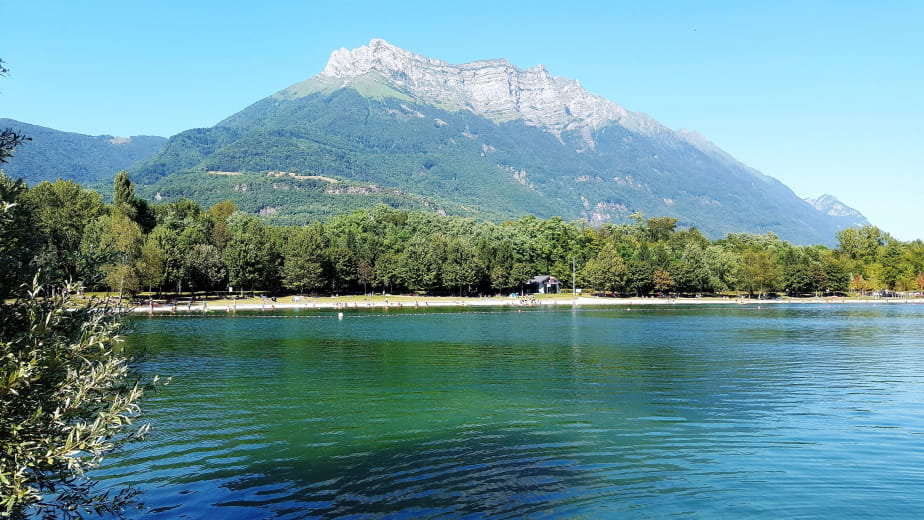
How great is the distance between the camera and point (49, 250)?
41.0 feet

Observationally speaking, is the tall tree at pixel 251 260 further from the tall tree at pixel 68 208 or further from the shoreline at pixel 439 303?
the tall tree at pixel 68 208

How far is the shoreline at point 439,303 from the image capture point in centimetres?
11012

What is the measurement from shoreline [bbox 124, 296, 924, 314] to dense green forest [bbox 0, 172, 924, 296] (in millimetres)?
5398

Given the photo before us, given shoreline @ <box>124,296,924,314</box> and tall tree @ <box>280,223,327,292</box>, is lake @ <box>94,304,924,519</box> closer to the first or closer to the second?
shoreline @ <box>124,296,924,314</box>

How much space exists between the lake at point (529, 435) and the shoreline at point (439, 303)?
204 feet

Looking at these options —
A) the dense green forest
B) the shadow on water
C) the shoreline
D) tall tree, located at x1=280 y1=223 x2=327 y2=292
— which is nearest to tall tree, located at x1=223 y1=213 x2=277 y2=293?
the dense green forest

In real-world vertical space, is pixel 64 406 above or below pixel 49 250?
below

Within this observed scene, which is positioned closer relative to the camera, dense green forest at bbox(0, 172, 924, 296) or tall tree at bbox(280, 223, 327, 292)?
dense green forest at bbox(0, 172, 924, 296)

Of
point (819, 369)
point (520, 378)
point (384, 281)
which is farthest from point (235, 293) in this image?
point (819, 369)

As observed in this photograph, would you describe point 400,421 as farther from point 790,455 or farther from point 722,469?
point 790,455

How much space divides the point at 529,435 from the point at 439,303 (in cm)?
11050

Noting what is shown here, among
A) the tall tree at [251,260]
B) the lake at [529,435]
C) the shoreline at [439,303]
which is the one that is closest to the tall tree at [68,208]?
the shoreline at [439,303]

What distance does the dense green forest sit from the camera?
121 m

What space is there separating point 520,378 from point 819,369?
2229 cm
